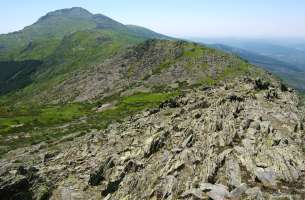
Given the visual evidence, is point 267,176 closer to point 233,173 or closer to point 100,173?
point 233,173

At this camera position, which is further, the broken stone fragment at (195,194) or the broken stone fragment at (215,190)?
the broken stone fragment at (195,194)

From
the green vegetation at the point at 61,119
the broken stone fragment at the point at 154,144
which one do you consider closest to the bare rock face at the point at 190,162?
the broken stone fragment at the point at 154,144

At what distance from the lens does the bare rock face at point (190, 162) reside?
38.8 metres

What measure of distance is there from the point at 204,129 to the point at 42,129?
330 ft

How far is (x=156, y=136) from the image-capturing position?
183 ft

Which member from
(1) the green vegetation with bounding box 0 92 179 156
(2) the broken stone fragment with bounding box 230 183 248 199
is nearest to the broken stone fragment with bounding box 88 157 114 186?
(2) the broken stone fragment with bounding box 230 183 248 199

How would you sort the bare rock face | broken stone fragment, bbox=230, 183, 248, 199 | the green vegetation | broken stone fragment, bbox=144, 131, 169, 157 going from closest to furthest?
broken stone fragment, bbox=230, 183, 248, 199 → the bare rock face → broken stone fragment, bbox=144, 131, 169, 157 → the green vegetation

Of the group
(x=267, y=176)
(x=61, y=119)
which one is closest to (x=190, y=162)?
(x=267, y=176)

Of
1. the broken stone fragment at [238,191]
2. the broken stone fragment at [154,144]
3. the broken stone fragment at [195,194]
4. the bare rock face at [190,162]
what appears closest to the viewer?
the broken stone fragment at [238,191]

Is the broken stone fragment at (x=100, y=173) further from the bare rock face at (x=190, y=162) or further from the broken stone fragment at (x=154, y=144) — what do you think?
the broken stone fragment at (x=154, y=144)

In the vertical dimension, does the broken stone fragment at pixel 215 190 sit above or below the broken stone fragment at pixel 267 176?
below

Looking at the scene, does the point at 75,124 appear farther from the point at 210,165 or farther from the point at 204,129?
the point at 210,165

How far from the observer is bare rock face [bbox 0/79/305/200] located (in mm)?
38812

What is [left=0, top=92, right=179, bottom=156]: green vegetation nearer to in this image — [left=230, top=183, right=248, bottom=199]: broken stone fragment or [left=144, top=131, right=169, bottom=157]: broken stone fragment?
[left=144, top=131, right=169, bottom=157]: broken stone fragment
